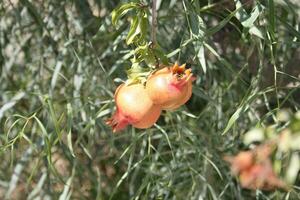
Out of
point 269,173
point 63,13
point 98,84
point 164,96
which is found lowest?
point 98,84

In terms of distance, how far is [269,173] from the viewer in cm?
37

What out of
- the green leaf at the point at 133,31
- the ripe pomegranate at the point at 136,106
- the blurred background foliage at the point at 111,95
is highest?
the green leaf at the point at 133,31

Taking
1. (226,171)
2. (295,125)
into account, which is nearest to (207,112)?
(226,171)

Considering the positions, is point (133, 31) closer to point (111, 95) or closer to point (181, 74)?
point (181, 74)

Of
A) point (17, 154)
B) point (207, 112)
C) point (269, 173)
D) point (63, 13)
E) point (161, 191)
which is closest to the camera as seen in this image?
point (269, 173)

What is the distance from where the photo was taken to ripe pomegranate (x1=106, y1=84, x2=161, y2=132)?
71cm

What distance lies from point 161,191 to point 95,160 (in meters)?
0.37

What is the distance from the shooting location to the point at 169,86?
2.26 feet

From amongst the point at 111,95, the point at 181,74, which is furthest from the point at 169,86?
the point at 111,95

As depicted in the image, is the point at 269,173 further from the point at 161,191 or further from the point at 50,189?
the point at 50,189

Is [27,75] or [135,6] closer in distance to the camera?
[135,6]

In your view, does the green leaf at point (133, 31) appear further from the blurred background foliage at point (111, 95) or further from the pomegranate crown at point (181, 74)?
the blurred background foliage at point (111, 95)

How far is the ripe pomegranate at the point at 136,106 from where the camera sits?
0.71 meters

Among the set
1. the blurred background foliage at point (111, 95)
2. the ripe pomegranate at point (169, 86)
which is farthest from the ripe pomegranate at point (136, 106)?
the blurred background foliage at point (111, 95)
